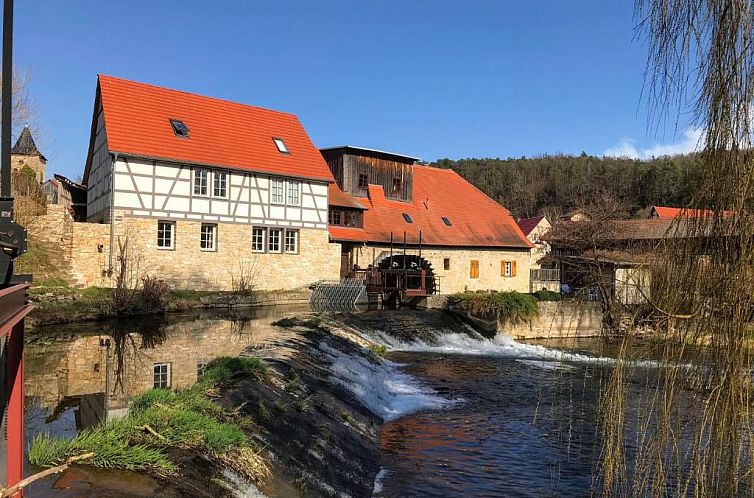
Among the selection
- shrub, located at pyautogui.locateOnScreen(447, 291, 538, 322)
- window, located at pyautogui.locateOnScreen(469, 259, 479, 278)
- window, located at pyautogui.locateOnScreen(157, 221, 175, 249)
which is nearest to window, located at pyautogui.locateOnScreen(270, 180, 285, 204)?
window, located at pyautogui.locateOnScreen(157, 221, 175, 249)

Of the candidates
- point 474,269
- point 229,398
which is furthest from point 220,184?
point 229,398

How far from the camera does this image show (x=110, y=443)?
14.0 feet

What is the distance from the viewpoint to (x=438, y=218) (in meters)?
28.9

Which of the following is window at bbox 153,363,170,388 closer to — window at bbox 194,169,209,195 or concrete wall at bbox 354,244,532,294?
window at bbox 194,169,209,195

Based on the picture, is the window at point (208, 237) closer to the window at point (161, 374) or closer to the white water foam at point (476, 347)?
the white water foam at point (476, 347)

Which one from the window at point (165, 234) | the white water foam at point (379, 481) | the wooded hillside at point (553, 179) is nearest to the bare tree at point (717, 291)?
the white water foam at point (379, 481)

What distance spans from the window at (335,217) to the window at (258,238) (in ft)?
11.3

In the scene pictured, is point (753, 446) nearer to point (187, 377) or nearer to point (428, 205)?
point (187, 377)

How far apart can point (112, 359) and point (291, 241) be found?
13.3 m

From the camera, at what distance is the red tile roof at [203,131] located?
67.3 ft

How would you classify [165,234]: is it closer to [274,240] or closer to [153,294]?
[153,294]

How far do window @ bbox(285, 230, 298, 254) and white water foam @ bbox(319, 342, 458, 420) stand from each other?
11714 millimetres

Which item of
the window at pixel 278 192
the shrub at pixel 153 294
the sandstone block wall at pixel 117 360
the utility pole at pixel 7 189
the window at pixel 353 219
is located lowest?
the sandstone block wall at pixel 117 360

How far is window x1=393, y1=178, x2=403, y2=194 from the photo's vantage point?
1138 inches
